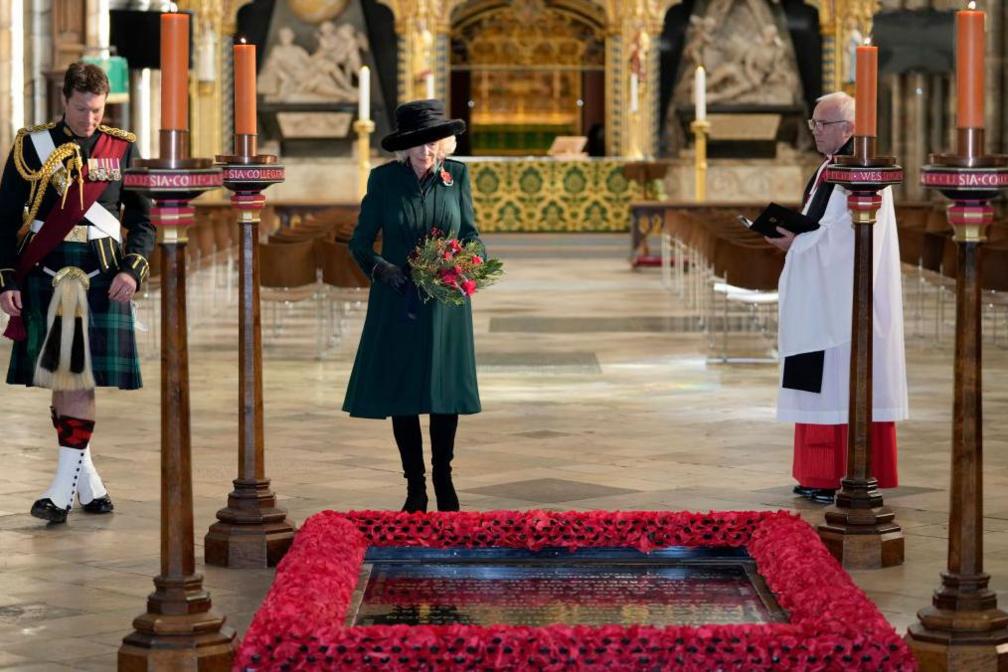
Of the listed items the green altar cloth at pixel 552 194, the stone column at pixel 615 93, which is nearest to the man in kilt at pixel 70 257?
the green altar cloth at pixel 552 194

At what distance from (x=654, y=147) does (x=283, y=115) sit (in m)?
5.90

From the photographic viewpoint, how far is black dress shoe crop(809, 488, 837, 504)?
785 cm

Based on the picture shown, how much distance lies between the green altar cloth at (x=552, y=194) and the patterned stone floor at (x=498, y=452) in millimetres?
12107

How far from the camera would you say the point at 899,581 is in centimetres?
632

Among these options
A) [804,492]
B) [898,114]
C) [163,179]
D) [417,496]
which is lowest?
[804,492]

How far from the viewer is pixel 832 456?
312 inches

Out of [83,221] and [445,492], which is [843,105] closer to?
[445,492]

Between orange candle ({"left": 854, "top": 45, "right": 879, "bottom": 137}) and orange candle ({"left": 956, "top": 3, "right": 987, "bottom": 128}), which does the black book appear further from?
orange candle ({"left": 956, "top": 3, "right": 987, "bottom": 128})

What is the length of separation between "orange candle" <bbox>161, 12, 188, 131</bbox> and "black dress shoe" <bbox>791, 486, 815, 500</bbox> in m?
3.87

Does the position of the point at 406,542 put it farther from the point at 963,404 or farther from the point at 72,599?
the point at 963,404

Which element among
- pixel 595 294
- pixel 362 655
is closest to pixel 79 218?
pixel 362 655

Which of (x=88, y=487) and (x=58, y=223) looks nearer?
(x=58, y=223)

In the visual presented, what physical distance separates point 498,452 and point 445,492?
2.07 metres

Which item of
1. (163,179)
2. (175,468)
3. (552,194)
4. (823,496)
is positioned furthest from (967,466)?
(552,194)
